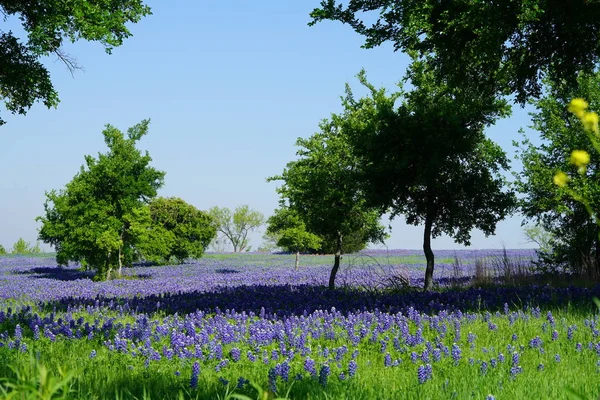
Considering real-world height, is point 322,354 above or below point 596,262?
below

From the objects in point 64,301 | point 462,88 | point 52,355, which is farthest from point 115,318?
point 462,88

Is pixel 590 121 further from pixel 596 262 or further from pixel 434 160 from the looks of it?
pixel 596 262

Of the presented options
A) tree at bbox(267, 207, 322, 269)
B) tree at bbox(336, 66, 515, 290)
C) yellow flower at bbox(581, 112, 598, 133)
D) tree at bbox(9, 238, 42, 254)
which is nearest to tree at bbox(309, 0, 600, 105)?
tree at bbox(336, 66, 515, 290)

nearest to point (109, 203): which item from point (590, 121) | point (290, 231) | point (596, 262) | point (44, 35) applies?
point (290, 231)

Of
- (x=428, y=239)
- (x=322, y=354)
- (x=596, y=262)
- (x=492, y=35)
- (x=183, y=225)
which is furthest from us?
(x=183, y=225)

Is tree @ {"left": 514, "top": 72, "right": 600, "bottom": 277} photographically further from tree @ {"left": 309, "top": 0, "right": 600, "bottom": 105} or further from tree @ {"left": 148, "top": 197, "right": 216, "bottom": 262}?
tree @ {"left": 148, "top": 197, "right": 216, "bottom": 262}

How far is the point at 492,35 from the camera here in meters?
12.6

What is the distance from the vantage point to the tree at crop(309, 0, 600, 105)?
12680 mm

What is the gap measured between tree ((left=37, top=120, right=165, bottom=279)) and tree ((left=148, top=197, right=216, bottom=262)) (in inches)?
471

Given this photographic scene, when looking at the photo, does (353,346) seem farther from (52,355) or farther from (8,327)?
(8,327)

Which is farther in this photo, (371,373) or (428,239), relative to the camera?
(428,239)

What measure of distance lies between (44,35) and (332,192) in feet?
30.6

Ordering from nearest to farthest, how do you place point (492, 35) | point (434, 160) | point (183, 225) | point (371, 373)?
point (371, 373), point (492, 35), point (434, 160), point (183, 225)

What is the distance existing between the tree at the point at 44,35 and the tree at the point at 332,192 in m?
6.87
